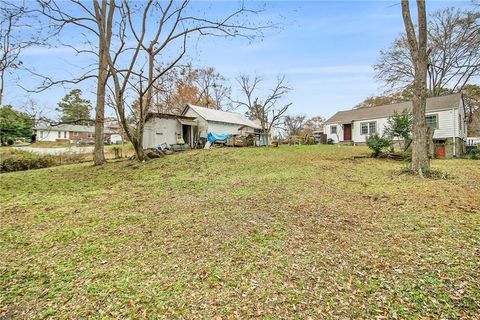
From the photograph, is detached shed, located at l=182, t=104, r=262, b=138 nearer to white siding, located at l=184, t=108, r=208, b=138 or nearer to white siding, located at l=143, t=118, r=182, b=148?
white siding, located at l=184, t=108, r=208, b=138

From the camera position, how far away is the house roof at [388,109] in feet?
53.8

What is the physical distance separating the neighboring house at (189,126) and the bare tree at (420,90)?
14.6 m

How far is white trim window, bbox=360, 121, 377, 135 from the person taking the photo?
1999 cm

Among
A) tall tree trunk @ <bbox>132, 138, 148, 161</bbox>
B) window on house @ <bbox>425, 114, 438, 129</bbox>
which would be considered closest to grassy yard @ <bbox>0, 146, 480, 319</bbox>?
tall tree trunk @ <bbox>132, 138, 148, 161</bbox>

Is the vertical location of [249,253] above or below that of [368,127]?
below

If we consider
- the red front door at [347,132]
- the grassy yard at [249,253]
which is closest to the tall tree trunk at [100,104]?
the grassy yard at [249,253]

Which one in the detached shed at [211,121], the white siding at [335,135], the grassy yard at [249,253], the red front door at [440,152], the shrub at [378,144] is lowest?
the grassy yard at [249,253]

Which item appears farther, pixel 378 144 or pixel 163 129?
pixel 163 129

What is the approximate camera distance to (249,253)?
9.60 feet

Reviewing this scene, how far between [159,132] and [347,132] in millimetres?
16637

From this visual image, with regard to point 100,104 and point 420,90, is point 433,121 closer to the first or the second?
point 420,90

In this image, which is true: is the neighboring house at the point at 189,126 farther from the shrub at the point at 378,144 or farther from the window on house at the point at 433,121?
the window on house at the point at 433,121

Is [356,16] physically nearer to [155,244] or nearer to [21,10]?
[155,244]

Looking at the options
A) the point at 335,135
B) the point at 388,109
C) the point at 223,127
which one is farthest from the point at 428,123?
the point at 223,127
